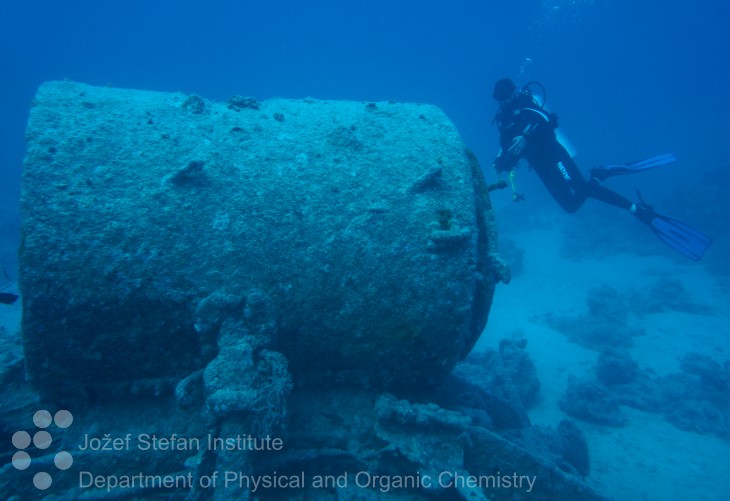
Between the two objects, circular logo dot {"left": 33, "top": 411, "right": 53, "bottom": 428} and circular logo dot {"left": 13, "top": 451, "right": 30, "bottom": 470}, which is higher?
circular logo dot {"left": 33, "top": 411, "right": 53, "bottom": 428}

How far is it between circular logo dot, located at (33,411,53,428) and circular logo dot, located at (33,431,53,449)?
0.15 feet

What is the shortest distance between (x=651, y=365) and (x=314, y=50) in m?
88.1

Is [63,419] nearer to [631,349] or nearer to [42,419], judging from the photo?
[42,419]

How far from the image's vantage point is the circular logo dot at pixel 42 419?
228cm

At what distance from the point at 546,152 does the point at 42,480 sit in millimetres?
8908

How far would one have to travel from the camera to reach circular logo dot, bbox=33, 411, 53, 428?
2283mm

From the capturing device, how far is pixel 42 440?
2.22 meters

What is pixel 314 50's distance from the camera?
8175cm

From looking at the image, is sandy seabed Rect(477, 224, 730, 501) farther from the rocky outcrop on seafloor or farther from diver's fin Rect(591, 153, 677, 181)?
diver's fin Rect(591, 153, 677, 181)

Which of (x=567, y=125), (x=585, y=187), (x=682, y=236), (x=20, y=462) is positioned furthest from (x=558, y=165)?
(x=567, y=125)

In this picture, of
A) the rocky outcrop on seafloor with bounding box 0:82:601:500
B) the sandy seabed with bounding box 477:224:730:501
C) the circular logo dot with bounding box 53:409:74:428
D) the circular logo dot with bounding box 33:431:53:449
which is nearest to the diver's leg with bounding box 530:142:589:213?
the sandy seabed with bounding box 477:224:730:501

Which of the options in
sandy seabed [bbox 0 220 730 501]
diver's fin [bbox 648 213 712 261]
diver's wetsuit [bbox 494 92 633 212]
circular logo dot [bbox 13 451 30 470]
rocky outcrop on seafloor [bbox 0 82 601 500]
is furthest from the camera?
diver's wetsuit [bbox 494 92 633 212]

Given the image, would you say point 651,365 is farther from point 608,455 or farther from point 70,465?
point 70,465

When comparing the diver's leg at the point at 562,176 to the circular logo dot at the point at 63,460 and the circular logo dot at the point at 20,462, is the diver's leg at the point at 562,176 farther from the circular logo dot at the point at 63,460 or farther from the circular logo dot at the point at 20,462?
the circular logo dot at the point at 20,462
